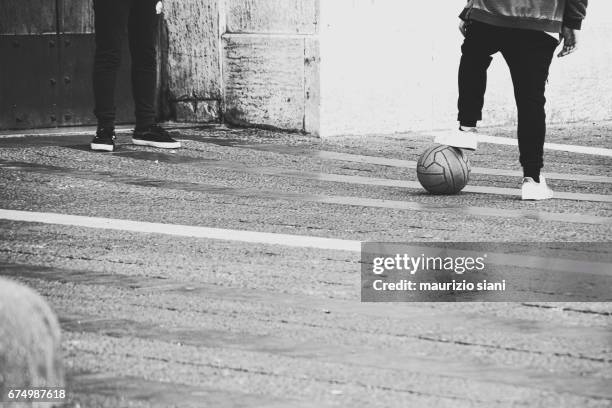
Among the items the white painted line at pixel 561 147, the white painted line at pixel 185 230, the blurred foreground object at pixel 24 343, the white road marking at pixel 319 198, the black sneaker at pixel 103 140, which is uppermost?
the blurred foreground object at pixel 24 343

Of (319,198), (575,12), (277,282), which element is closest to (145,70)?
(319,198)

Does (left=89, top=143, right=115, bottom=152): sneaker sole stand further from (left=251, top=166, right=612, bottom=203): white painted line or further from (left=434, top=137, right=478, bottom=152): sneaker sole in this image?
(left=434, top=137, right=478, bottom=152): sneaker sole

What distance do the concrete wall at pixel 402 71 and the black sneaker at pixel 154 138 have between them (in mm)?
1453

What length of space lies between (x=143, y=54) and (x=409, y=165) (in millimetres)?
2088

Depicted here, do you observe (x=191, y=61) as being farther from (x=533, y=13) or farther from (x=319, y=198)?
(x=533, y=13)

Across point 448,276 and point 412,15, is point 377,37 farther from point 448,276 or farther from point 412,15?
point 448,276

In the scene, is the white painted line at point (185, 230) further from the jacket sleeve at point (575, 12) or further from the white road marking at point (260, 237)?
the jacket sleeve at point (575, 12)

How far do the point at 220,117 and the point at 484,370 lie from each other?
7.70 metres

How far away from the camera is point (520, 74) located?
7637 millimetres

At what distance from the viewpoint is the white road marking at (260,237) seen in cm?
558

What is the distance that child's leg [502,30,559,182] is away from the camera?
24.8 feet

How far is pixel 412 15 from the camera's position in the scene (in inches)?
449

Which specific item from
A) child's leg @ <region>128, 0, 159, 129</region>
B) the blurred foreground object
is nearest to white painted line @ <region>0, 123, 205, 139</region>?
child's leg @ <region>128, 0, 159, 129</region>

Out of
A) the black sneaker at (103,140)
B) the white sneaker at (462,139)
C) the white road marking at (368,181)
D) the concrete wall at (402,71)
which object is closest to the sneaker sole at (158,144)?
the black sneaker at (103,140)
